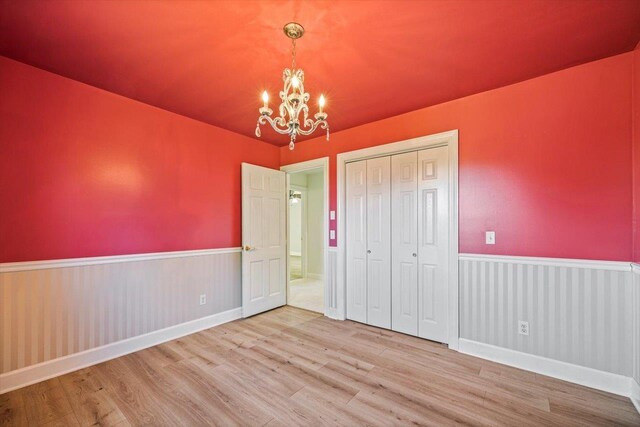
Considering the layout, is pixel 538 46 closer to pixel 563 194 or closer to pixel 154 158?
pixel 563 194

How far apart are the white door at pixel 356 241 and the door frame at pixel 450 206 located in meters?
0.07

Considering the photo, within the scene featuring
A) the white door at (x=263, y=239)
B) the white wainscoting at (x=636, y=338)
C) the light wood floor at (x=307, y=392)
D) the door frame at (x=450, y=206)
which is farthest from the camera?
the white door at (x=263, y=239)

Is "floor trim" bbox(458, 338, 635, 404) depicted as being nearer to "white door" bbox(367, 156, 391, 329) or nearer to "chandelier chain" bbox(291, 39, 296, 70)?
"white door" bbox(367, 156, 391, 329)

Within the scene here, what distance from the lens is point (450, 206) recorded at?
9.31 ft

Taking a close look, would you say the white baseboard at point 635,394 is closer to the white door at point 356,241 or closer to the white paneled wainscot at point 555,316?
the white paneled wainscot at point 555,316

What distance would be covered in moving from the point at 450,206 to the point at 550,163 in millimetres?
873

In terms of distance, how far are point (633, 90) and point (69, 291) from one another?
4.88 m

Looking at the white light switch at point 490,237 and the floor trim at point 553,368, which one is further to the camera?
the white light switch at point 490,237

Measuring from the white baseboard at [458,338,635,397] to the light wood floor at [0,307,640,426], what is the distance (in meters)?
0.08

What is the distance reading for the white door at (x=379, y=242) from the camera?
332 centimetres

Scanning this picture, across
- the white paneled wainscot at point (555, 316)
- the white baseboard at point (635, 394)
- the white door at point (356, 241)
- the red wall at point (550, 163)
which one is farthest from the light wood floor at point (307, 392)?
the red wall at point (550, 163)

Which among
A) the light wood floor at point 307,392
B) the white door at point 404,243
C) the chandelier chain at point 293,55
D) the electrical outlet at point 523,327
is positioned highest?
the chandelier chain at point 293,55

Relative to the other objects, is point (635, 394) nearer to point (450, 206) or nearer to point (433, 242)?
point (433, 242)

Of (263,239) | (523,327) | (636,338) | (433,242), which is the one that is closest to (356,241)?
(433,242)
